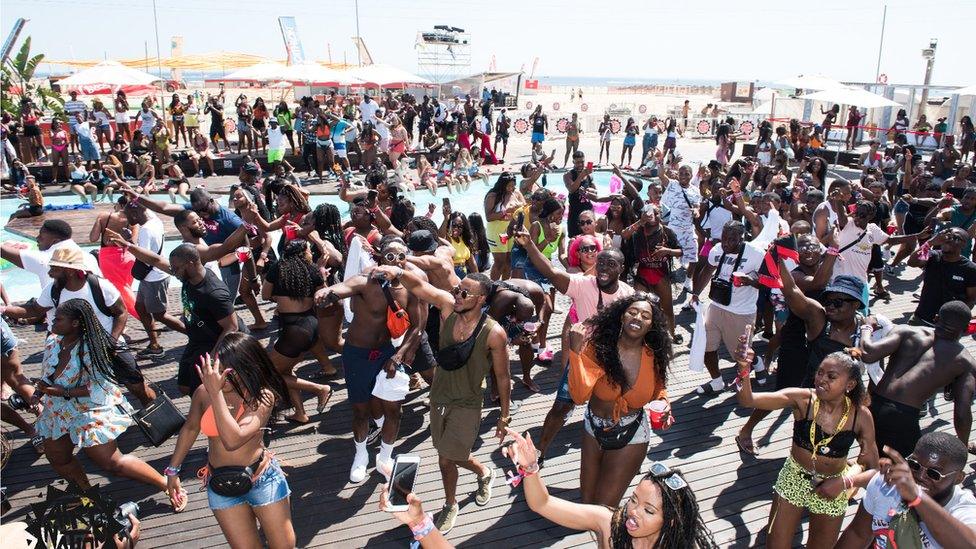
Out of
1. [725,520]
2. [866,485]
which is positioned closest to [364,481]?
[725,520]

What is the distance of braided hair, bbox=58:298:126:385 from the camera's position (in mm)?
4305

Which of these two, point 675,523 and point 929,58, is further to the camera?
point 929,58

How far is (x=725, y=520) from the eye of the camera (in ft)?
15.5

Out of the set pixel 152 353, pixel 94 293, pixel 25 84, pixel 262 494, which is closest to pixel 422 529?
pixel 262 494

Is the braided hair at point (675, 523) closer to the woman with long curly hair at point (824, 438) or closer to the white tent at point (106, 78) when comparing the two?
the woman with long curly hair at point (824, 438)

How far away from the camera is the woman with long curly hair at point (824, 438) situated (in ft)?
12.1

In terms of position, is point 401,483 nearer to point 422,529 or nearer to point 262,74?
point 422,529

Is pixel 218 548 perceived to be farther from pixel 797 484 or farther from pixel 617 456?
pixel 797 484

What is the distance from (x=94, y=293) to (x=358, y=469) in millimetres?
2424

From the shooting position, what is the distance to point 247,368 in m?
3.57

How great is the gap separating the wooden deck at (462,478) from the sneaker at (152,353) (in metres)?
0.46

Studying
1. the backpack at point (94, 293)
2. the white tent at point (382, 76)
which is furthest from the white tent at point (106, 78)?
the backpack at point (94, 293)

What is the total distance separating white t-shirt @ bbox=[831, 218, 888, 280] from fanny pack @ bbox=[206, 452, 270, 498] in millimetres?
6260

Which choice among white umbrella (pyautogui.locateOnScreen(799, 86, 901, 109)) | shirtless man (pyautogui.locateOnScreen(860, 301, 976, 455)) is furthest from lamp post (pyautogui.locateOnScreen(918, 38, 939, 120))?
shirtless man (pyautogui.locateOnScreen(860, 301, 976, 455))
